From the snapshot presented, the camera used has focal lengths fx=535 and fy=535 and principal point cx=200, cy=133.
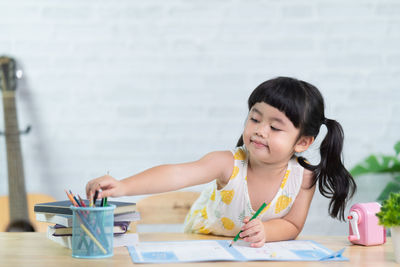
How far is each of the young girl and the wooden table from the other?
0.11m

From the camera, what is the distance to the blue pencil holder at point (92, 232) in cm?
100

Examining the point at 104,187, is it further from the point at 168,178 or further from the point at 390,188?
the point at 390,188

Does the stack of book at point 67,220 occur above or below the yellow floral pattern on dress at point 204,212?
above

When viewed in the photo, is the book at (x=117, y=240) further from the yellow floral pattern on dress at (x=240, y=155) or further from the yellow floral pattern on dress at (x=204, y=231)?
the yellow floral pattern on dress at (x=240, y=155)

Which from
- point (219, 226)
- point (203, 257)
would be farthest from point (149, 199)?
point (203, 257)

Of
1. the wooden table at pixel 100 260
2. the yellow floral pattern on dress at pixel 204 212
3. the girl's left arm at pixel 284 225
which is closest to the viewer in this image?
the wooden table at pixel 100 260

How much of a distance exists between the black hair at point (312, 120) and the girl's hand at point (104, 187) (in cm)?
49

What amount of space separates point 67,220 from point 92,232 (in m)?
0.10

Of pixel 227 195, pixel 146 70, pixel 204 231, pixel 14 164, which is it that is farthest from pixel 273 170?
pixel 14 164

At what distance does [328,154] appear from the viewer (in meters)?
1.46

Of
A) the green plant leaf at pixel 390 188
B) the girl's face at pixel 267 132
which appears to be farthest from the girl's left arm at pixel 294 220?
the green plant leaf at pixel 390 188

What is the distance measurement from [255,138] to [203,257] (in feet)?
1.35

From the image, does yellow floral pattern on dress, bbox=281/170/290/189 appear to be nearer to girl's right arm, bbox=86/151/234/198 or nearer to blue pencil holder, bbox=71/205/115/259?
girl's right arm, bbox=86/151/234/198

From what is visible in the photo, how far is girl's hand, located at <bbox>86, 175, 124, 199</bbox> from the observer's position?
3.40 ft
